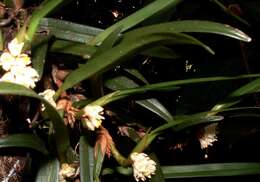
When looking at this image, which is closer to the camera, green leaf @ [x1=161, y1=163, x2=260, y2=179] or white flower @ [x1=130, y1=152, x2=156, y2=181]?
white flower @ [x1=130, y1=152, x2=156, y2=181]

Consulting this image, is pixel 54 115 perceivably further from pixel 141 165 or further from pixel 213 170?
pixel 213 170

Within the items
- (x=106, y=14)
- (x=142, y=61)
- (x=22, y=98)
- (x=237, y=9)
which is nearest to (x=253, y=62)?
(x=237, y=9)

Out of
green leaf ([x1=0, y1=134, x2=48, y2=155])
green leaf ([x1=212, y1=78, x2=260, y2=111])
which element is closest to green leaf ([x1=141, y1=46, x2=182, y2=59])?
green leaf ([x1=212, y1=78, x2=260, y2=111])

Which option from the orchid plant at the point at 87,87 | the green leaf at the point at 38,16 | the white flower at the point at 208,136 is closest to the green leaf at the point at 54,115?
the orchid plant at the point at 87,87

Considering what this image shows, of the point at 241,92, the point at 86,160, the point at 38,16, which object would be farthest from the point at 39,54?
the point at 241,92

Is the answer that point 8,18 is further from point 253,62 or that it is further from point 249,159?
point 249,159

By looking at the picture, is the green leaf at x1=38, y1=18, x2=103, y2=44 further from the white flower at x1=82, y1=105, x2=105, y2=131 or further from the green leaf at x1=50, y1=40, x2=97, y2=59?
the white flower at x1=82, y1=105, x2=105, y2=131

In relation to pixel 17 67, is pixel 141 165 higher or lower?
lower

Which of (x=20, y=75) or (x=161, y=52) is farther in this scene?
(x=161, y=52)
